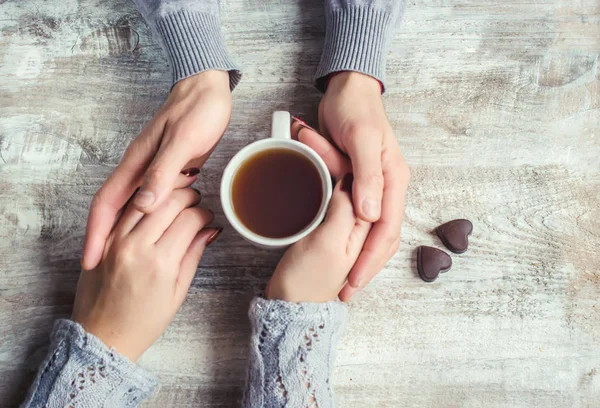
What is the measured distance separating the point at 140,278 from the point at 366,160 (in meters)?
0.42

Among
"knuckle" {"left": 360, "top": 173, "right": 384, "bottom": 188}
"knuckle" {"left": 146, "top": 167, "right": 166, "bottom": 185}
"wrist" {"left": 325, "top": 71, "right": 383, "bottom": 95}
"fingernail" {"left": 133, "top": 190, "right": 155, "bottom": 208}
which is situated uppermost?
"wrist" {"left": 325, "top": 71, "right": 383, "bottom": 95}

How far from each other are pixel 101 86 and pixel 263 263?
501 millimetres

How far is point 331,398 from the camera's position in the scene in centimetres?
83

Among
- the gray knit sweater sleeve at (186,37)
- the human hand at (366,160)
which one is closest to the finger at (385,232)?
the human hand at (366,160)

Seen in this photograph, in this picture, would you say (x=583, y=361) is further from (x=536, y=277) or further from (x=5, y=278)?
(x=5, y=278)

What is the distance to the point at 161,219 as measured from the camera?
32.1 inches

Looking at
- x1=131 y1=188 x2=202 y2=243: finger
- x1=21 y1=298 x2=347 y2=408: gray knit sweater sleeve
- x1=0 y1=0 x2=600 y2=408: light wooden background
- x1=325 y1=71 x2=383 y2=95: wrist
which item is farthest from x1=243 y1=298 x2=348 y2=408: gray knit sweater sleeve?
x1=325 y1=71 x2=383 y2=95: wrist

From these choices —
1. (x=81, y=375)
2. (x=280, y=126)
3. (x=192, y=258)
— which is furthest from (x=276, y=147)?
(x=81, y=375)

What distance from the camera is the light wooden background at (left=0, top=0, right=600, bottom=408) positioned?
91cm

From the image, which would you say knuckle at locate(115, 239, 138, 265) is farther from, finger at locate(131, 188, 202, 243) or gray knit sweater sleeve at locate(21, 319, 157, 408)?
gray knit sweater sleeve at locate(21, 319, 157, 408)

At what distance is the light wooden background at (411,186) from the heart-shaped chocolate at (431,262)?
0.07 ft

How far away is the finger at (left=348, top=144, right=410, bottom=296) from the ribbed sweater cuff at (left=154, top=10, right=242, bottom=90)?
1.21 ft

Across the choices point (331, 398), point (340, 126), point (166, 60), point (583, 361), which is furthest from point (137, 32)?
point (583, 361)

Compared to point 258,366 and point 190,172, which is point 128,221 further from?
point 258,366
